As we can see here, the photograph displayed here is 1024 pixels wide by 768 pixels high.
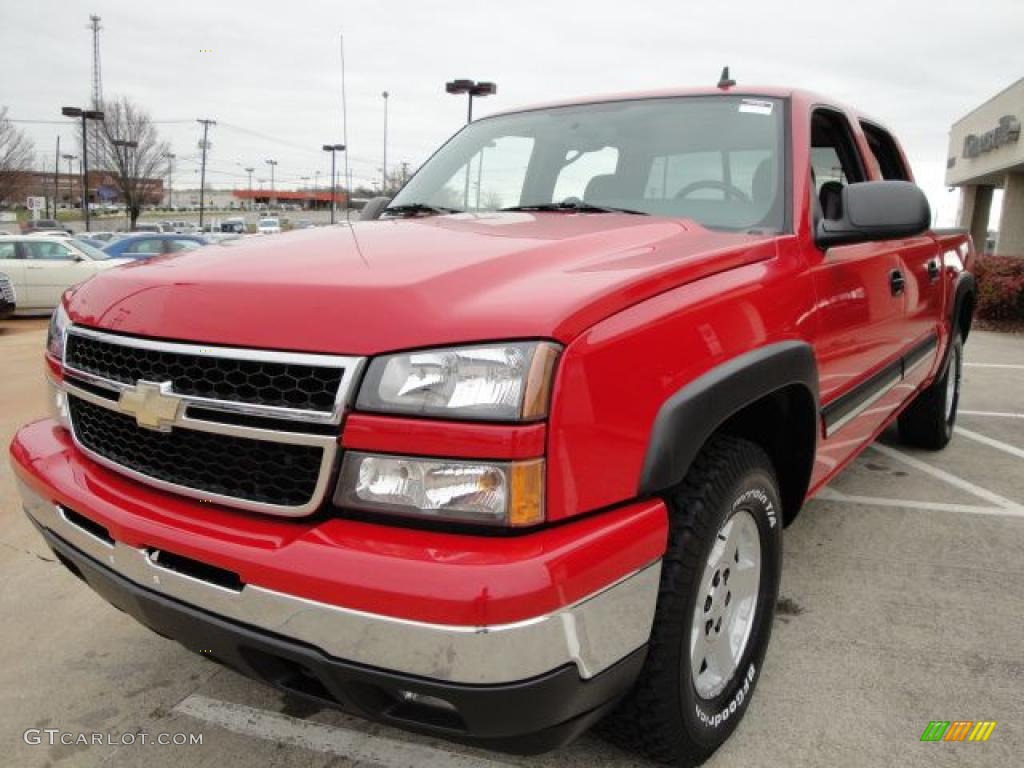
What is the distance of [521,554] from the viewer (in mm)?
1432

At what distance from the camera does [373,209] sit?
3.46 meters

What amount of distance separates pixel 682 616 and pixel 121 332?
146cm

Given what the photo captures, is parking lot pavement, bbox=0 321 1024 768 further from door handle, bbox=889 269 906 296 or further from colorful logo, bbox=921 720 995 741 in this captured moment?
door handle, bbox=889 269 906 296

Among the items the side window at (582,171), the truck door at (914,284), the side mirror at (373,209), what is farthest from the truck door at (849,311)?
the side mirror at (373,209)

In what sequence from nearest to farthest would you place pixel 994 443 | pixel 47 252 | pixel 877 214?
pixel 877 214 → pixel 994 443 → pixel 47 252

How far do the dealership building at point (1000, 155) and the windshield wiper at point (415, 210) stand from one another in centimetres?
2038

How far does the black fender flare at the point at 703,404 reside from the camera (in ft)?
5.44

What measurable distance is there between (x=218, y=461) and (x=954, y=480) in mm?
4315

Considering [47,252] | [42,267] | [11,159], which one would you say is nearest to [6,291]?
[42,267]

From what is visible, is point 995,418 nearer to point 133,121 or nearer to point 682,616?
point 682,616

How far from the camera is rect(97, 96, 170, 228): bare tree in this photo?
45.5 metres

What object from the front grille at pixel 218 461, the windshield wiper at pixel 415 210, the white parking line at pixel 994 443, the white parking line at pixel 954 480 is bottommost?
the white parking line at pixel 954 480

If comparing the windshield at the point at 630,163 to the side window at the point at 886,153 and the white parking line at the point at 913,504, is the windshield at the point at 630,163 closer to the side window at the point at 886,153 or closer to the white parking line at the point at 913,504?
the side window at the point at 886,153

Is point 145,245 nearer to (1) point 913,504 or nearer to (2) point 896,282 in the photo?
(1) point 913,504
